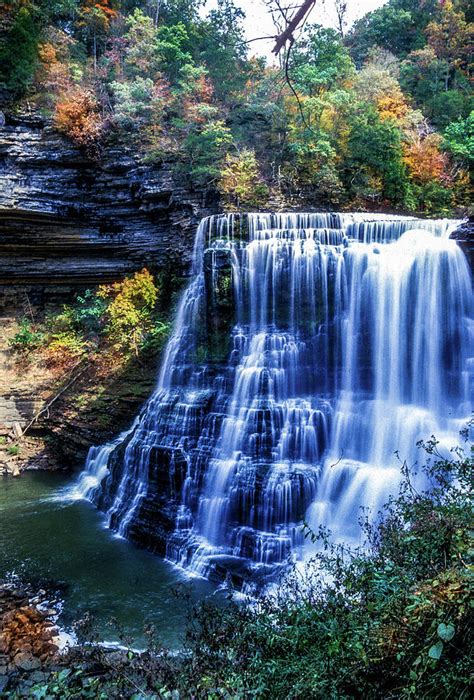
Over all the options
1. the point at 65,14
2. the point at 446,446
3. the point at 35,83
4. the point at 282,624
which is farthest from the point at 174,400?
the point at 65,14

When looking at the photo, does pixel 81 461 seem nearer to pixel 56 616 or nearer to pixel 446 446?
pixel 56 616

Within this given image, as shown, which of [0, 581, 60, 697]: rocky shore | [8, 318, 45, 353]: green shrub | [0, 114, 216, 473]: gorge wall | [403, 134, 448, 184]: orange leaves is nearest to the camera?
[0, 581, 60, 697]: rocky shore

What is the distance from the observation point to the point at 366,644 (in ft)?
10.4

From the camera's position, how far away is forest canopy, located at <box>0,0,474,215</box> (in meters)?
16.2

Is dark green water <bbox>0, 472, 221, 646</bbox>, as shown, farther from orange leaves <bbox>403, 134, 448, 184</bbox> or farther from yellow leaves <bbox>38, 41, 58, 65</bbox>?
yellow leaves <bbox>38, 41, 58, 65</bbox>

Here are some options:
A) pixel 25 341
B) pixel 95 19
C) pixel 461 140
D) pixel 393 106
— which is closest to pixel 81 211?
pixel 25 341

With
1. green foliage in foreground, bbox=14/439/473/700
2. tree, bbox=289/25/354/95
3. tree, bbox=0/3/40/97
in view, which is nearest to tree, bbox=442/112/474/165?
tree, bbox=289/25/354/95

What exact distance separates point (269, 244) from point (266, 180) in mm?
5361

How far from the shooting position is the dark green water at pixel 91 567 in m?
7.30

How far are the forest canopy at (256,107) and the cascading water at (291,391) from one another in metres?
4.22

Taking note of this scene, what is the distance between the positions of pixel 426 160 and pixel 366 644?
17.5 meters

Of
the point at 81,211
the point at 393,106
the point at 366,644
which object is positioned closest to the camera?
the point at 366,644

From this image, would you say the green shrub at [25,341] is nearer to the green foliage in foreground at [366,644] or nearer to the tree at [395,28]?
the green foliage in foreground at [366,644]

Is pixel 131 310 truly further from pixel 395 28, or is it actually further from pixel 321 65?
pixel 395 28
